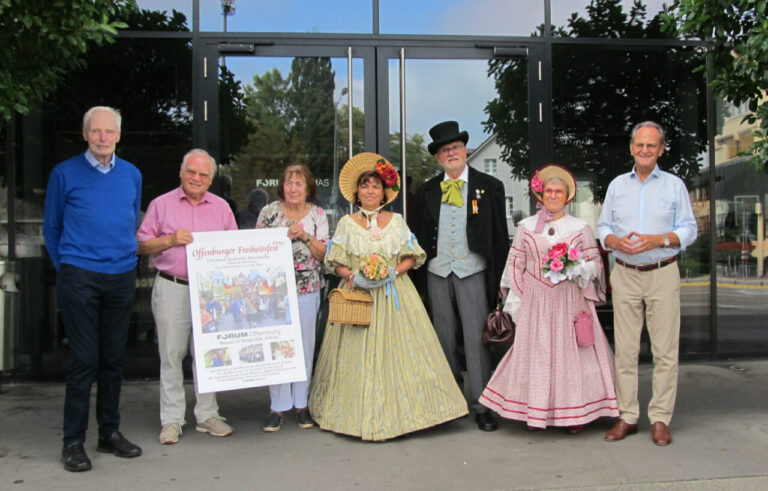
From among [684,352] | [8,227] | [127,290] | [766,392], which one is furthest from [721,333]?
[8,227]

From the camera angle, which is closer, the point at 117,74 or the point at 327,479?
the point at 327,479

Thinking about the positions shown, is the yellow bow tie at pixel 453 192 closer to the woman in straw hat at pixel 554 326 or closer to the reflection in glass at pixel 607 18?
the woman in straw hat at pixel 554 326

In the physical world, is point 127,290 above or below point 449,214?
below

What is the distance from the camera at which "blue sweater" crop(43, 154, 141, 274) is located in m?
4.18

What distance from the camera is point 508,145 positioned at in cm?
630

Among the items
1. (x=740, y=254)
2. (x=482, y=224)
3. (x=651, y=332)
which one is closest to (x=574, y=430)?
(x=651, y=332)

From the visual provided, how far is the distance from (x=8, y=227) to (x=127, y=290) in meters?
2.38

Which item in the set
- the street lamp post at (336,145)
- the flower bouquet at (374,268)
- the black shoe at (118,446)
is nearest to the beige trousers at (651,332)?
the flower bouquet at (374,268)

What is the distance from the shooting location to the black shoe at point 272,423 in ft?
16.0

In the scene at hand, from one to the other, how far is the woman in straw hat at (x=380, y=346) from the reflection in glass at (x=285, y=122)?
46.1 inches

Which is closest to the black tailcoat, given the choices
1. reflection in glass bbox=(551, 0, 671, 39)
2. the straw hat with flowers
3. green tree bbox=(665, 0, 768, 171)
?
the straw hat with flowers

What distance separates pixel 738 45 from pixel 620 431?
8.28 feet

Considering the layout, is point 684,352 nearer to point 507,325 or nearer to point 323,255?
point 507,325

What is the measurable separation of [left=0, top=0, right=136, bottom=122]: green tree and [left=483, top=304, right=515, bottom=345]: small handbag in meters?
2.87
